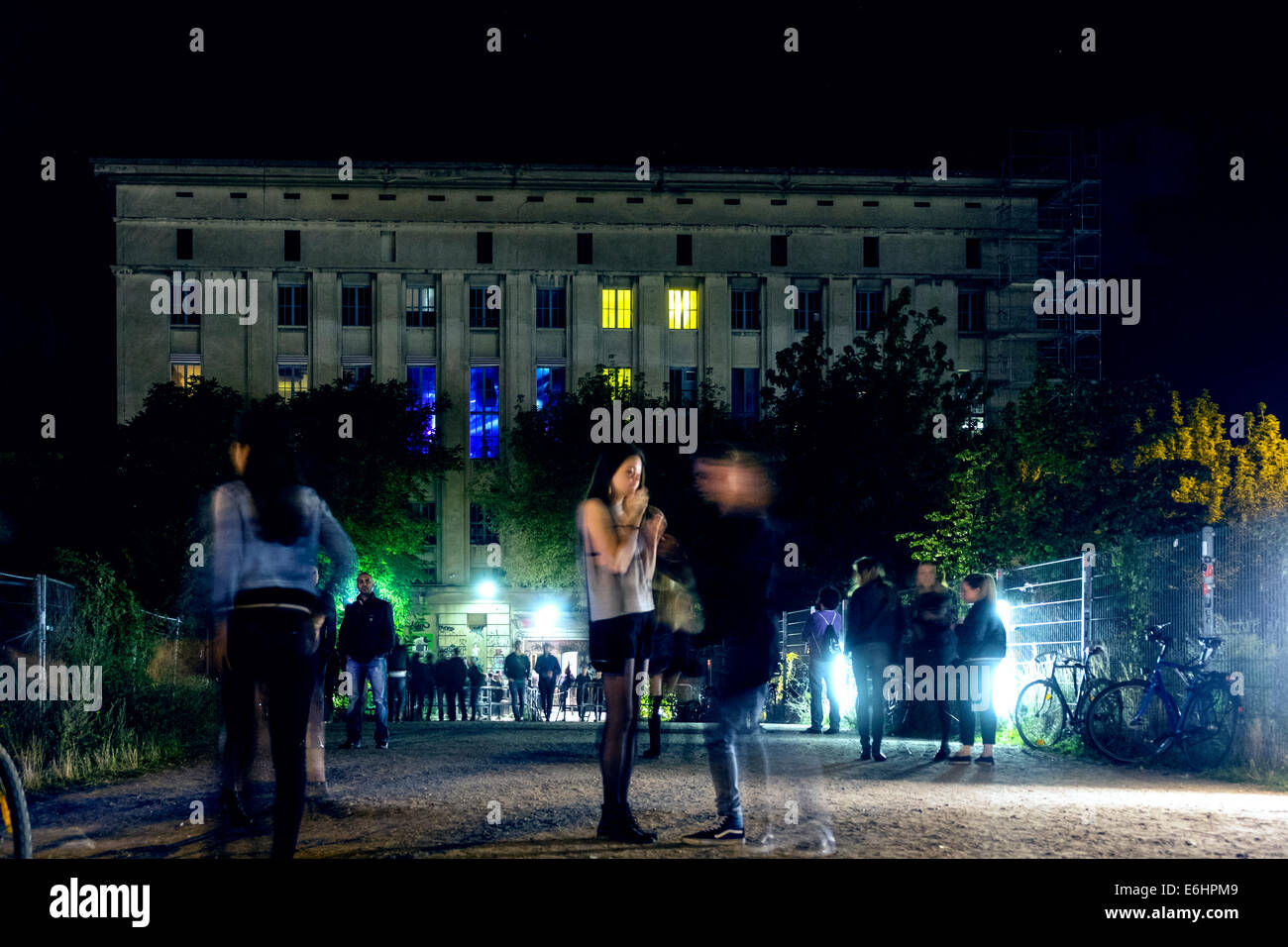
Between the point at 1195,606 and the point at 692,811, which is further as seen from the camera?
the point at 1195,606

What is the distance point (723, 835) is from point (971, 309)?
6554 centimetres

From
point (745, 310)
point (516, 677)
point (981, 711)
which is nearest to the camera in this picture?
point (981, 711)

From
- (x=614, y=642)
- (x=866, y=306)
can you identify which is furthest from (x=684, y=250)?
(x=614, y=642)

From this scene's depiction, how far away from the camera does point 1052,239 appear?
68.5 m

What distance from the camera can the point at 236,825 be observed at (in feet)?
25.1

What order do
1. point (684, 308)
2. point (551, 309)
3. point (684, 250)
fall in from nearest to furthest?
point (551, 309), point (684, 250), point (684, 308)

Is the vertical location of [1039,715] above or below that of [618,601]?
below

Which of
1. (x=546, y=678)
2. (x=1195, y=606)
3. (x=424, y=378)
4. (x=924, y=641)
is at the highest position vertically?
(x=424, y=378)

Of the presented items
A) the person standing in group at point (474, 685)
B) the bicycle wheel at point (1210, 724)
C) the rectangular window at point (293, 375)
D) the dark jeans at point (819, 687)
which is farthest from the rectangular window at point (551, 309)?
the bicycle wheel at point (1210, 724)

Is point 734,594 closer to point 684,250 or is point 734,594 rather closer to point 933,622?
point 933,622

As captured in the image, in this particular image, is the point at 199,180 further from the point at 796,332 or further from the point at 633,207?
the point at 796,332

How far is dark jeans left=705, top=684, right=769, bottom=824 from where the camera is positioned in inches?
278

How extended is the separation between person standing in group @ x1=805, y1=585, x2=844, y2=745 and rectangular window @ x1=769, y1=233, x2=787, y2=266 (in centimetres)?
5174
